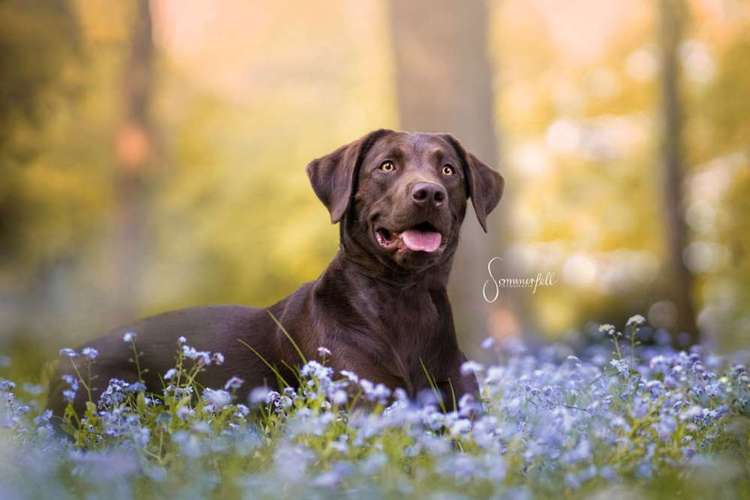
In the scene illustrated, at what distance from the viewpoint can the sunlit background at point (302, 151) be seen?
1286 centimetres

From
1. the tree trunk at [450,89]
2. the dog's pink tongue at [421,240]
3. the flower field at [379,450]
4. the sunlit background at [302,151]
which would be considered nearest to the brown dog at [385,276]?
the dog's pink tongue at [421,240]

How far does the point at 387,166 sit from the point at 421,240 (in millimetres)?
448

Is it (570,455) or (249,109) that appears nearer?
(570,455)

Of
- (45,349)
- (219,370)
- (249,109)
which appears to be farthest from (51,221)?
(219,370)

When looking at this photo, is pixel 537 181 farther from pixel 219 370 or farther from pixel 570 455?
pixel 570 455

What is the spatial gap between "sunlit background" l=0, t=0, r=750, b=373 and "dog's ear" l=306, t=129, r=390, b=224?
16.5 ft

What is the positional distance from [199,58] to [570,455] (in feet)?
53.0

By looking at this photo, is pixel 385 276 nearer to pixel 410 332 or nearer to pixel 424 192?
pixel 410 332

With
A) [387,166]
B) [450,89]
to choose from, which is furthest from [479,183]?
[450,89]

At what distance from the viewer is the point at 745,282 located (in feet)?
52.6

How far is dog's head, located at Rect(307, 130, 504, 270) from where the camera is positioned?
4.55 metres

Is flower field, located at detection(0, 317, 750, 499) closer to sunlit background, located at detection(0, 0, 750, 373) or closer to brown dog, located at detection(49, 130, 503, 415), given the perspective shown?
brown dog, located at detection(49, 130, 503, 415)

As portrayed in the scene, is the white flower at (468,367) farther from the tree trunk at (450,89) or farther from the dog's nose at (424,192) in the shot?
the tree trunk at (450,89)

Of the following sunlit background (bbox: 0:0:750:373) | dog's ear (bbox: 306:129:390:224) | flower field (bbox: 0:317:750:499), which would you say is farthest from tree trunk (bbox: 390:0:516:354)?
flower field (bbox: 0:317:750:499)
